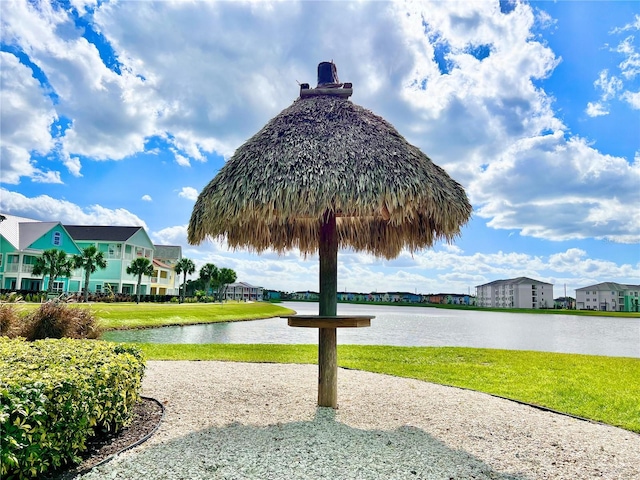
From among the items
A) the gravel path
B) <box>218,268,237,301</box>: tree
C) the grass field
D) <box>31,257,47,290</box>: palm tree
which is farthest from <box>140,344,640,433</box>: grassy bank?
<box>218,268,237,301</box>: tree

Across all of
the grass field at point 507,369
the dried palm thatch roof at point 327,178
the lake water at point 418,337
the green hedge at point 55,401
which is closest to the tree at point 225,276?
the lake water at point 418,337

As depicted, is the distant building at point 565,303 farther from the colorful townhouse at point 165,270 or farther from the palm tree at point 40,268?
the palm tree at point 40,268

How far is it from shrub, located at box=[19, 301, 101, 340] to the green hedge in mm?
5950

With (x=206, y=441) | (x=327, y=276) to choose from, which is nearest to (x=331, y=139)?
(x=327, y=276)

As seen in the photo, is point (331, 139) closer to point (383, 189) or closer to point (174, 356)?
point (383, 189)

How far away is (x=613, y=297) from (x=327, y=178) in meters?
116

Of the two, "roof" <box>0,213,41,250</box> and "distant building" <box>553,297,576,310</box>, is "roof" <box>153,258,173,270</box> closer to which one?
"roof" <box>0,213,41,250</box>

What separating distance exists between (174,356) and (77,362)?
6984 millimetres

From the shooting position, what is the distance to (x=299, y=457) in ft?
13.4

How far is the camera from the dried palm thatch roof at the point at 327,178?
5090 millimetres

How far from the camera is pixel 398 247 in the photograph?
7301 millimetres

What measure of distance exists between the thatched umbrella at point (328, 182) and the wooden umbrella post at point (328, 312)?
0.01 meters

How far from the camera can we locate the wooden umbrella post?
19.1 ft

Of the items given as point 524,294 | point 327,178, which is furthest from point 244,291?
point 327,178
